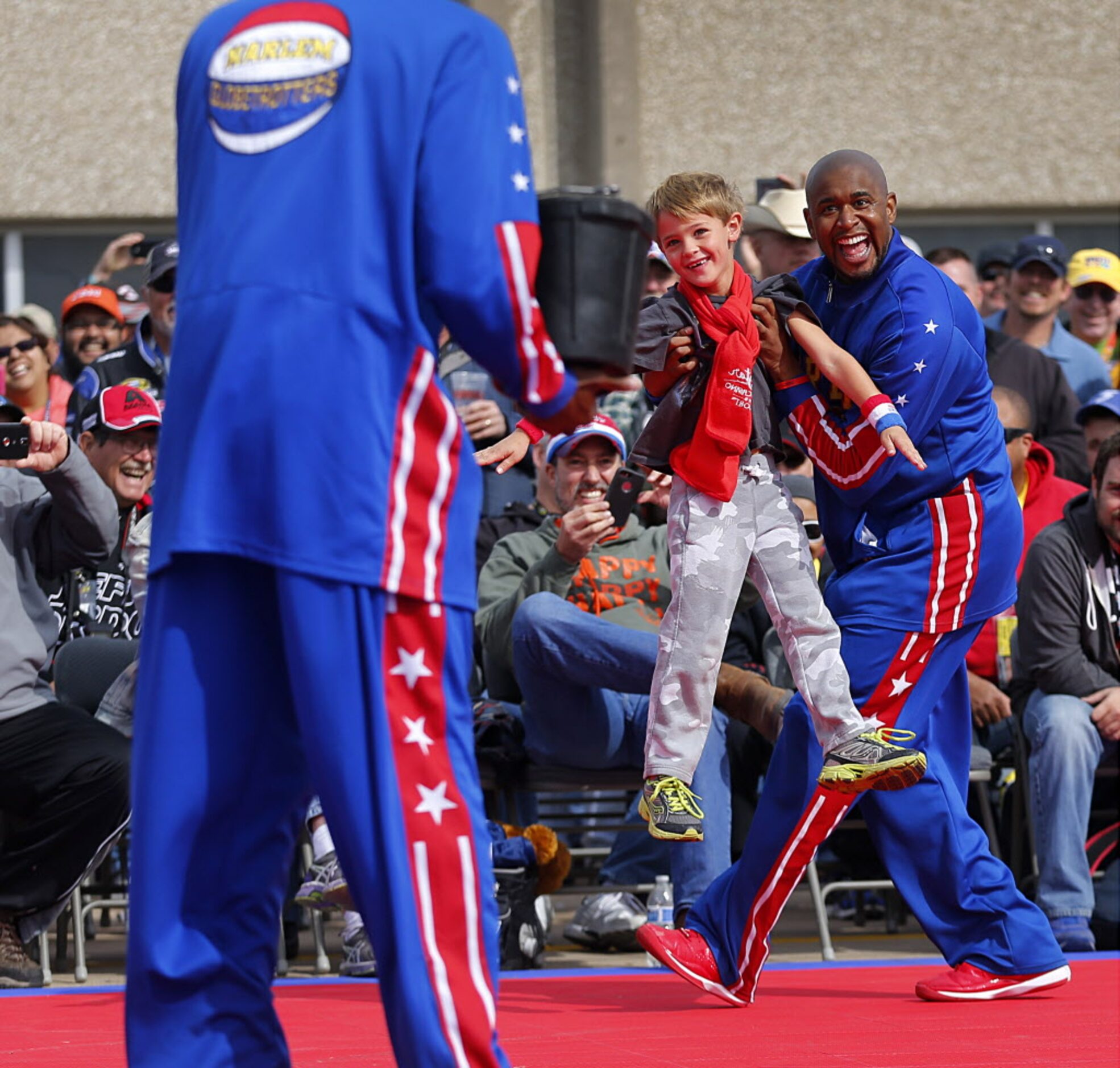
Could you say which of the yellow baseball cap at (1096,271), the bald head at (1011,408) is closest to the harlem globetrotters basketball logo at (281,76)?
the bald head at (1011,408)

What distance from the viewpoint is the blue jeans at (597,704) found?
21.0 ft

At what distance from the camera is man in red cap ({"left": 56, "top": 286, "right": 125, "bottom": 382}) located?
9508mm

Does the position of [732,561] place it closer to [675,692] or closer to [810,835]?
[675,692]

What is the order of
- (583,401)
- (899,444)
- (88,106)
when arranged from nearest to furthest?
(583,401)
(899,444)
(88,106)

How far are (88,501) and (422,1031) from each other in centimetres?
369

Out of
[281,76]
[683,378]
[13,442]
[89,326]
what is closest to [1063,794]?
[683,378]

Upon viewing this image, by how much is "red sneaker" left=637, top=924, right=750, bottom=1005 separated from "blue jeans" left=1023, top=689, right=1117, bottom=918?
178 cm

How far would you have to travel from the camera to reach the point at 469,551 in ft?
9.92

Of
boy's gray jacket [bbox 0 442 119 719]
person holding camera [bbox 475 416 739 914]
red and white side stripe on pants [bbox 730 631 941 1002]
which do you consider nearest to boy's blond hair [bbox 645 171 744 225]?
red and white side stripe on pants [bbox 730 631 941 1002]

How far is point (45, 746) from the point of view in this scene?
6.23 meters

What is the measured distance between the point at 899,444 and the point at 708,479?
1.93 feet

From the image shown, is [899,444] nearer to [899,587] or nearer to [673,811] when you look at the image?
[899,587]

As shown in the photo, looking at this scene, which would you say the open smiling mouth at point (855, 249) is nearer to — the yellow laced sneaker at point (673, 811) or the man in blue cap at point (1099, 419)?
the yellow laced sneaker at point (673, 811)

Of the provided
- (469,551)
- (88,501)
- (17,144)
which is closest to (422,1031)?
(469,551)
